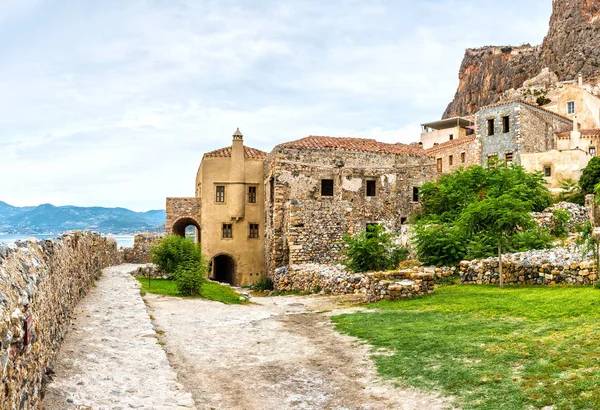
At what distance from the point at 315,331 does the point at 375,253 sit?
34.5 ft

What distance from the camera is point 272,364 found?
348 inches

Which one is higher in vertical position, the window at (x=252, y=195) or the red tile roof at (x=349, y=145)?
the red tile roof at (x=349, y=145)

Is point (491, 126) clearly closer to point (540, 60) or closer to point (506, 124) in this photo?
point (506, 124)

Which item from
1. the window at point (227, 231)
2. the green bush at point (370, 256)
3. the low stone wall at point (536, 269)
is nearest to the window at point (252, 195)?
the window at point (227, 231)

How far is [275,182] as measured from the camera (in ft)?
88.9

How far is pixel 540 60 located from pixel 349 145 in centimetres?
7746

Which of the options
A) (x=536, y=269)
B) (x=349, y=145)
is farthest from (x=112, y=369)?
(x=349, y=145)

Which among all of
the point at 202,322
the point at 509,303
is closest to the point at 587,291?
the point at 509,303

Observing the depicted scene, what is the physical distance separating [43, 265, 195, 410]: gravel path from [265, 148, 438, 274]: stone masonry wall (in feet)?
54.9

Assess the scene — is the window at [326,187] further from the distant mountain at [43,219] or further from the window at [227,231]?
the distant mountain at [43,219]

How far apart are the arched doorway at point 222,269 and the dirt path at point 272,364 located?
18772 millimetres

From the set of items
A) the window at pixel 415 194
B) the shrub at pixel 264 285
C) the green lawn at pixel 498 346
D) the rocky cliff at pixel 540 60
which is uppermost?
the rocky cliff at pixel 540 60

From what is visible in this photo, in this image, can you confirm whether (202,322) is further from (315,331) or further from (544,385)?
(544,385)

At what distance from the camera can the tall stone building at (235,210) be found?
30312mm
